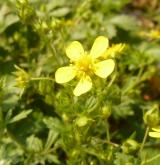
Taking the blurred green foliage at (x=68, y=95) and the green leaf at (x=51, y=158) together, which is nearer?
the blurred green foliage at (x=68, y=95)

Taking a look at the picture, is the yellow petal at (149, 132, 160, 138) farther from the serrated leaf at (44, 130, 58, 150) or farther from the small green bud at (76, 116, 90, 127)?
the serrated leaf at (44, 130, 58, 150)

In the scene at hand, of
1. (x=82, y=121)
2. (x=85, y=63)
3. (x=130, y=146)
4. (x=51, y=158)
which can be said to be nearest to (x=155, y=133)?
(x=130, y=146)

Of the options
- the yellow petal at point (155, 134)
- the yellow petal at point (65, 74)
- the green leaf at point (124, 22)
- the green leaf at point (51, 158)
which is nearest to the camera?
the yellow petal at point (155, 134)

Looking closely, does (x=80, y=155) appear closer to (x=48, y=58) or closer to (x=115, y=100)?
(x=115, y=100)

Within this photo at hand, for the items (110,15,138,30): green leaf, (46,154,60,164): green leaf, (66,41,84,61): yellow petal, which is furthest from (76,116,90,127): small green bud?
(110,15,138,30): green leaf

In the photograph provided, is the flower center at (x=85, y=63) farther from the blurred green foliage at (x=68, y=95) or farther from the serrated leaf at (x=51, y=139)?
the serrated leaf at (x=51, y=139)

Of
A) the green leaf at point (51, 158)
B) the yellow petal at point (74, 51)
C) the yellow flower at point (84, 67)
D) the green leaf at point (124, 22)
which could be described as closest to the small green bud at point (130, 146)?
the yellow flower at point (84, 67)

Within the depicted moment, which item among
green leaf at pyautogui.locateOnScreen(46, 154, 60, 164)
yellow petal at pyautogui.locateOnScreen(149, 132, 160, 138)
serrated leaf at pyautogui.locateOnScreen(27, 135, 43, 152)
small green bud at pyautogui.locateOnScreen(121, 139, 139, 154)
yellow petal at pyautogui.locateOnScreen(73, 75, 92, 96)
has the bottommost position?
green leaf at pyautogui.locateOnScreen(46, 154, 60, 164)
